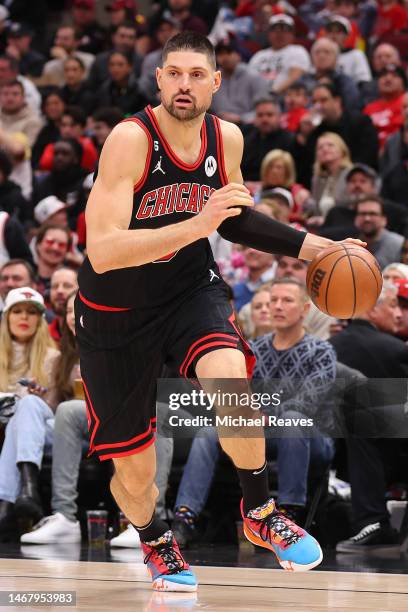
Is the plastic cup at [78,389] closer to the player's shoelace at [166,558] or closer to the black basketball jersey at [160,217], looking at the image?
the player's shoelace at [166,558]

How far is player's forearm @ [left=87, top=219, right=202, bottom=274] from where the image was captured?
12.4 feet

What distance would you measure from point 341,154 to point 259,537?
22.2ft

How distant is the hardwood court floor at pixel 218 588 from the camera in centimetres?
388

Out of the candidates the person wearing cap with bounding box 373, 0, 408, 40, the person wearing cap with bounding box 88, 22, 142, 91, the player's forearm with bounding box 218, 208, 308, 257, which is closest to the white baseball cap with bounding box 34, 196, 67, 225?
the person wearing cap with bounding box 88, 22, 142, 91

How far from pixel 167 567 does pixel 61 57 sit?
11.8 metres

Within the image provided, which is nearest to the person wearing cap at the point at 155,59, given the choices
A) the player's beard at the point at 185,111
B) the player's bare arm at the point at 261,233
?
the player's bare arm at the point at 261,233

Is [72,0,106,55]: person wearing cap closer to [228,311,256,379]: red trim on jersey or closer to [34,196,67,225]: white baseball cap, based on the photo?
[34,196,67,225]: white baseball cap

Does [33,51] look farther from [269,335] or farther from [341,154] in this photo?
[269,335]

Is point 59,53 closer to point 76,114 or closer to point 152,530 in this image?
point 76,114

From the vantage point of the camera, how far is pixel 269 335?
276 inches

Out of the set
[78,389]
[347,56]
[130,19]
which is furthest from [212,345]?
[130,19]

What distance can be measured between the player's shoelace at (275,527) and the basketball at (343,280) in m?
0.83

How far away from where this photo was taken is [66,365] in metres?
7.21

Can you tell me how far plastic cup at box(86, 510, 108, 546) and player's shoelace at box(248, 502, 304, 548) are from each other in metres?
2.50
